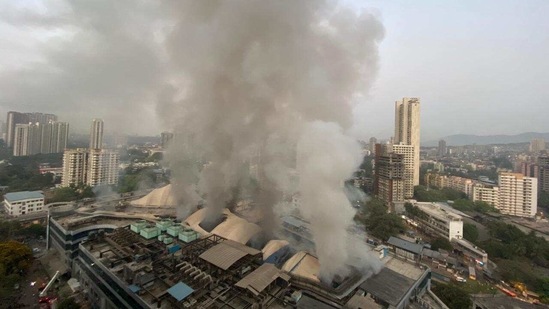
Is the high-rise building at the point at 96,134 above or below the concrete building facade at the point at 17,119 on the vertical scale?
below

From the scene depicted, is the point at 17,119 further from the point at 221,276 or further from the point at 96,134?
the point at 221,276

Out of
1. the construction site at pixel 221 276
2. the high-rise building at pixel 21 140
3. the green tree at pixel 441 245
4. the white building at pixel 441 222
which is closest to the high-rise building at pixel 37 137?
the high-rise building at pixel 21 140

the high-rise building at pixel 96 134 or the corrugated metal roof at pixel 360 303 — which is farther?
the high-rise building at pixel 96 134

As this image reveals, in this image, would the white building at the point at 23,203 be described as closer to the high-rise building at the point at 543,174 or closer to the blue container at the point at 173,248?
the blue container at the point at 173,248

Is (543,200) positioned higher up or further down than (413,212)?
higher up

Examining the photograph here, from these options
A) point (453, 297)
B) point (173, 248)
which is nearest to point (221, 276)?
point (173, 248)
